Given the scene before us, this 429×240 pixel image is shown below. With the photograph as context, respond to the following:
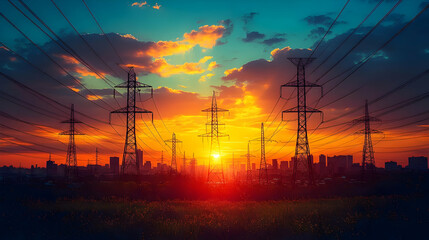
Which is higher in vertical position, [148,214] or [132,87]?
[132,87]

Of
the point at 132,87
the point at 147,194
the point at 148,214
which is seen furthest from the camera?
the point at 132,87

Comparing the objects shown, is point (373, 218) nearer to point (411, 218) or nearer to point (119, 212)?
point (411, 218)

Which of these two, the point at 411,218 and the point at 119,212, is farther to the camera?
the point at 119,212

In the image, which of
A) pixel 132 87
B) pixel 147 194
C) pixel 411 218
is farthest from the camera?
pixel 132 87

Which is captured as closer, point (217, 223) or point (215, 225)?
point (215, 225)

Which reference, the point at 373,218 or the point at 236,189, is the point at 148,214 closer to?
the point at 373,218

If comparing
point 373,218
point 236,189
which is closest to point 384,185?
point 236,189

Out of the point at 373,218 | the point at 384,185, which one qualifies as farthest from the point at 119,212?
the point at 384,185

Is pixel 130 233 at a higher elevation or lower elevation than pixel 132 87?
lower

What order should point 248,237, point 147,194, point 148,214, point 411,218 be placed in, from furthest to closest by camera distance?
1. point 147,194
2. point 148,214
3. point 411,218
4. point 248,237
